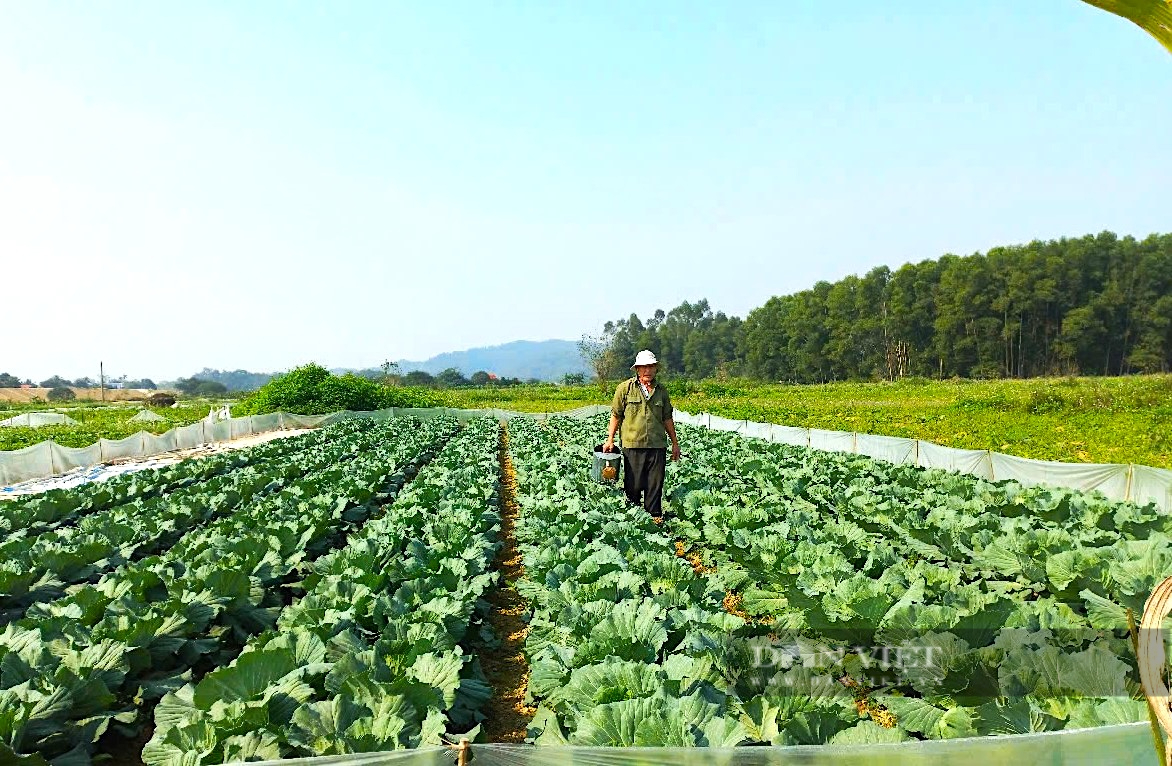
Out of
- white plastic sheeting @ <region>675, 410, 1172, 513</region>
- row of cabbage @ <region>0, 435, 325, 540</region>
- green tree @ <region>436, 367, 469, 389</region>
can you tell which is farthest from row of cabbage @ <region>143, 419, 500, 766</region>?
green tree @ <region>436, 367, 469, 389</region>

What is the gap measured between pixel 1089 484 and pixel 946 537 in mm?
4267

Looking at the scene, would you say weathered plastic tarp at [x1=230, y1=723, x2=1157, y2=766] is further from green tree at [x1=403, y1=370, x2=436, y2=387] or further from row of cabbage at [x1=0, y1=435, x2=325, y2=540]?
green tree at [x1=403, y1=370, x2=436, y2=387]

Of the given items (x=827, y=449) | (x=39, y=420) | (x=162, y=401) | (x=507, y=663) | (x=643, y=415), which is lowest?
(x=507, y=663)

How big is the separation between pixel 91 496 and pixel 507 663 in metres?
8.50

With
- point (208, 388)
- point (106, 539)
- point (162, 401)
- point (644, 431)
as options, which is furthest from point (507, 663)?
point (208, 388)

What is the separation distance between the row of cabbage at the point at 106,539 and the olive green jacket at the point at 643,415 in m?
5.20

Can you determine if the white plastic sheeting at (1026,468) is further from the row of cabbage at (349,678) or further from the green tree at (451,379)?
the green tree at (451,379)

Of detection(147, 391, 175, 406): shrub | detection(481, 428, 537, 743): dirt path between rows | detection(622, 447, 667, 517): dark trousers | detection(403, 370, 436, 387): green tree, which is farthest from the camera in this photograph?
detection(403, 370, 436, 387): green tree

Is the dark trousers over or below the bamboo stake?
below

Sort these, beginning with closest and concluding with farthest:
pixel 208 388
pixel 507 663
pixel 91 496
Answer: pixel 507 663, pixel 91 496, pixel 208 388

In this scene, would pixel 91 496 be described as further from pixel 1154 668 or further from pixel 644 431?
pixel 1154 668

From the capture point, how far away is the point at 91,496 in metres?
9.88

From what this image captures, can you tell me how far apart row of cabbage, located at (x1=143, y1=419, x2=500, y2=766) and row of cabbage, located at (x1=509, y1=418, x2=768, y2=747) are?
1.46 ft

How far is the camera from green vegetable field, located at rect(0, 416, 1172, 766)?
101 inches
